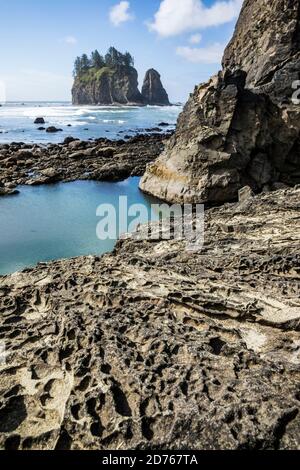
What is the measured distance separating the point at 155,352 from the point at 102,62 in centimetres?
15036

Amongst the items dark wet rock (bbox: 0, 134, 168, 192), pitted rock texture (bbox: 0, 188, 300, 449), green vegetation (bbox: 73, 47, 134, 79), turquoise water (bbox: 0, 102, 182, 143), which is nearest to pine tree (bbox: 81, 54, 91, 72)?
green vegetation (bbox: 73, 47, 134, 79)

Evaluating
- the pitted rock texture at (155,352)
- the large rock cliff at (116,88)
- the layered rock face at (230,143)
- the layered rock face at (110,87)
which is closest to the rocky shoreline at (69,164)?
the layered rock face at (230,143)

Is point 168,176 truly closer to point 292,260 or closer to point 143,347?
point 292,260

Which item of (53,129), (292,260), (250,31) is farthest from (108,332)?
(53,129)

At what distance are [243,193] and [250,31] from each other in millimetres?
30829

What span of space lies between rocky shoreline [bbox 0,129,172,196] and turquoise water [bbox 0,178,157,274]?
47.9 inches

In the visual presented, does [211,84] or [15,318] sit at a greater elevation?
[211,84]

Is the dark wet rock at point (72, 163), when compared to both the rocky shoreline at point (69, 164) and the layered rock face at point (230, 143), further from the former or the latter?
the layered rock face at point (230, 143)

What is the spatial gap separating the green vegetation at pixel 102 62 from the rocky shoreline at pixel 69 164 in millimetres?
107412

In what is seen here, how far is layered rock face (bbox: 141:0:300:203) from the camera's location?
2031cm

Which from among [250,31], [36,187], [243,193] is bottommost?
[36,187]

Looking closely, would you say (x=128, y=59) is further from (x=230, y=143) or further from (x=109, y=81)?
(x=230, y=143)

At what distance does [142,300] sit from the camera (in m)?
6.22
